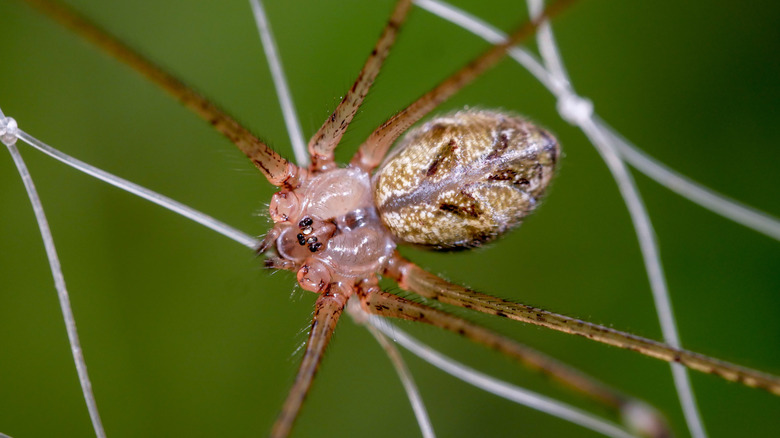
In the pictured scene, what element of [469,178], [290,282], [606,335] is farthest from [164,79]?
[606,335]

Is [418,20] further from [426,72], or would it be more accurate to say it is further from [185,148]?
[185,148]

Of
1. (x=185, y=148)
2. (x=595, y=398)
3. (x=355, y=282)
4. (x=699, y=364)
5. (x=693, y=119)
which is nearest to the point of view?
(x=595, y=398)

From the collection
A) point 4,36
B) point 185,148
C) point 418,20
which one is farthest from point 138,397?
point 418,20

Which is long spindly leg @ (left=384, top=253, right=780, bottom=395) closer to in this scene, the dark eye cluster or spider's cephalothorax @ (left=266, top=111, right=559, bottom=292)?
spider's cephalothorax @ (left=266, top=111, right=559, bottom=292)

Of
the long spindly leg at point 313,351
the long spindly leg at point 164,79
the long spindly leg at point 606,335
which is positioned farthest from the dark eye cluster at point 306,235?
the long spindly leg at point 606,335

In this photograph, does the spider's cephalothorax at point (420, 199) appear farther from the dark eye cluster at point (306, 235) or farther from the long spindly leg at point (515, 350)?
the long spindly leg at point (515, 350)

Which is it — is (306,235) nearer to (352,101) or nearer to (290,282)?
(290,282)
